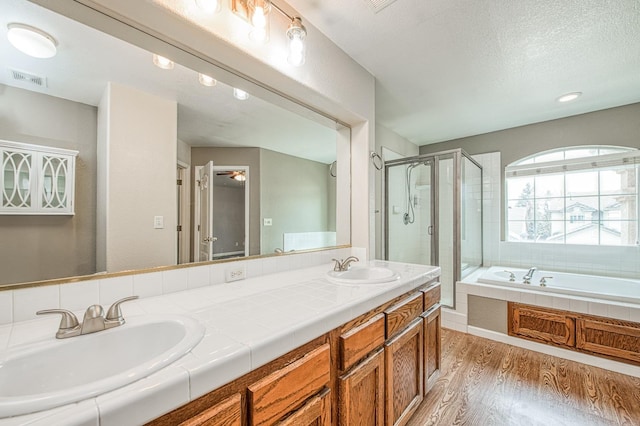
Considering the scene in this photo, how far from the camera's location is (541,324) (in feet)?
7.74

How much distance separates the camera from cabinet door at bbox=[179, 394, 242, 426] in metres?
0.59

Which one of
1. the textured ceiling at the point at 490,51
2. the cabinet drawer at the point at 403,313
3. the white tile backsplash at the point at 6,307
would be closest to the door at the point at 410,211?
the textured ceiling at the point at 490,51

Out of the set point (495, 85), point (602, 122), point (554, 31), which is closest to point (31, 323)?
point (554, 31)

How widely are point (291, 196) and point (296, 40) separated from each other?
3.06ft

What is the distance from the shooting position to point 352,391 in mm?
1028

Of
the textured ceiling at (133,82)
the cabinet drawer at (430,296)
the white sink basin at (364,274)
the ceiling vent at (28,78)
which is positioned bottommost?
the cabinet drawer at (430,296)

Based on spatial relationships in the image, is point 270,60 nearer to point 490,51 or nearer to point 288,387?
point 288,387

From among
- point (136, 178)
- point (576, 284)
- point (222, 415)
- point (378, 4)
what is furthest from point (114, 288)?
point (576, 284)

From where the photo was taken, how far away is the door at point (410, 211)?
308cm

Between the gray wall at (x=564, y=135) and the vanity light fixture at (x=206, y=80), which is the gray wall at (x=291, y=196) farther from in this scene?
the gray wall at (x=564, y=135)

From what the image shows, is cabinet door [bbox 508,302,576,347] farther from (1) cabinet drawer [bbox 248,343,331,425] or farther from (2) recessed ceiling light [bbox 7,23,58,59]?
(2) recessed ceiling light [bbox 7,23,58,59]

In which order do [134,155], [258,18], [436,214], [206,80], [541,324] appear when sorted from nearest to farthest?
[134,155], [258,18], [206,80], [541,324], [436,214]

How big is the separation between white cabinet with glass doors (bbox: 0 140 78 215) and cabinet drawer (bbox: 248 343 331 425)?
920 mm

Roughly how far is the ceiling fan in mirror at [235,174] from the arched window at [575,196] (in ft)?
11.8
